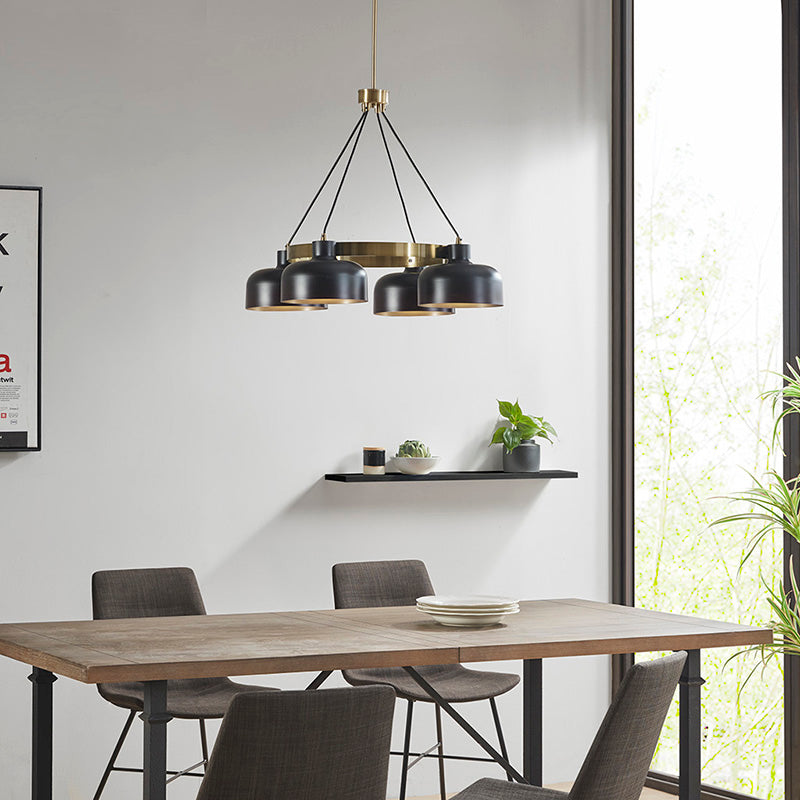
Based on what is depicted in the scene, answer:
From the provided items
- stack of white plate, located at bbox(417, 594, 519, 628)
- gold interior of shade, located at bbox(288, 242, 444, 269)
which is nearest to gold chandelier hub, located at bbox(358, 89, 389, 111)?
gold interior of shade, located at bbox(288, 242, 444, 269)

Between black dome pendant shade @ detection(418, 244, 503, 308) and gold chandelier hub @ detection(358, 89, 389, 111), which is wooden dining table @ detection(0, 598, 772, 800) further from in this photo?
gold chandelier hub @ detection(358, 89, 389, 111)

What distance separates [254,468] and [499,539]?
1064mm

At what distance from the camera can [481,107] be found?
5.40 meters

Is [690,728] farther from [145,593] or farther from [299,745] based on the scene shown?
[145,593]

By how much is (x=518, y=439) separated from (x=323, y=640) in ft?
6.80

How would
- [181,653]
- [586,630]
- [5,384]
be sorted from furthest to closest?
[5,384], [586,630], [181,653]

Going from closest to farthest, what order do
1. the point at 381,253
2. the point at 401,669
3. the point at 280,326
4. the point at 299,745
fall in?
the point at 299,745 < the point at 381,253 < the point at 401,669 < the point at 280,326

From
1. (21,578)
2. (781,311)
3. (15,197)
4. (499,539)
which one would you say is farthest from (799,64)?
(21,578)

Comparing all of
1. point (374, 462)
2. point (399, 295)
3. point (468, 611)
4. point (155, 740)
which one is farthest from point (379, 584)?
point (155, 740)

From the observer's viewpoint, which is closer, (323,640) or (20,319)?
(323,640)

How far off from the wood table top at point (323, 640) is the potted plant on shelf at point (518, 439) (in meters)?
1.30

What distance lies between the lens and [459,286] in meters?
3.32

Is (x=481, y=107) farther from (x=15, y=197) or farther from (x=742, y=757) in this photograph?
(x=742, y=757)

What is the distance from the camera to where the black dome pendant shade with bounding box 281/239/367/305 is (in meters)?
3.31
